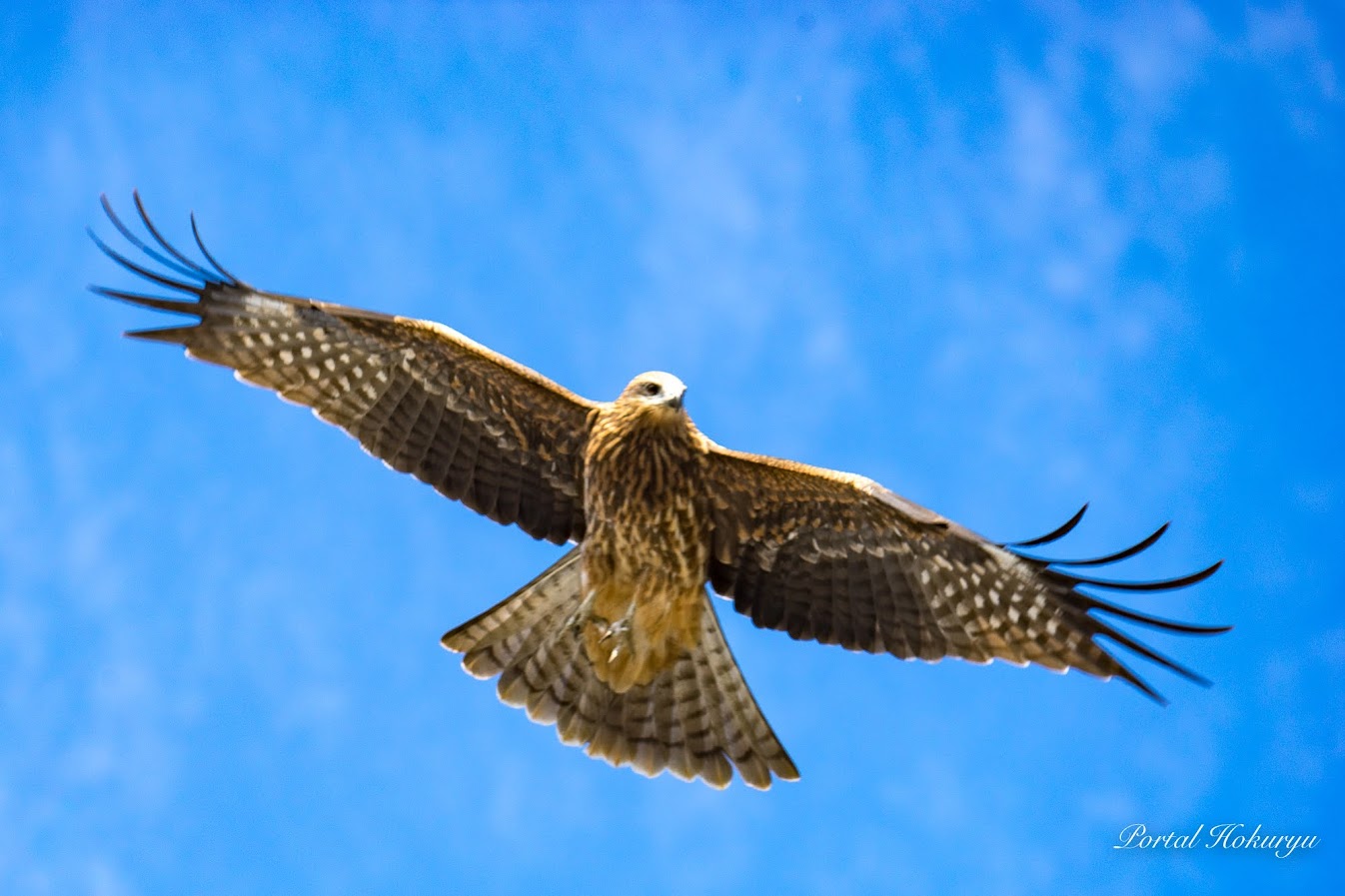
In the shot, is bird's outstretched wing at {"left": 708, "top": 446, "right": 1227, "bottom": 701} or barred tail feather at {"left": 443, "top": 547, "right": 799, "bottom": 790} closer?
bird's outstretched wing at {"left": 708, "top": 446, "right": 1227, "bottom": 701}

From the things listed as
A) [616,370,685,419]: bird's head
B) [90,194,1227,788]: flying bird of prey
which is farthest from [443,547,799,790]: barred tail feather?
[616,370,685,419]: bird's head

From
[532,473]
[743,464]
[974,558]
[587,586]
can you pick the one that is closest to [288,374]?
[532,473]

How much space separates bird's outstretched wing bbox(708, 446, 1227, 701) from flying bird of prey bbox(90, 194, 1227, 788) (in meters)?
0.01

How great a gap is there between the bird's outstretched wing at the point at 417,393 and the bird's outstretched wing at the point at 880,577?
0.93 m

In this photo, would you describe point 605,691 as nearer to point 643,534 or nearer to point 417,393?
point 643,534

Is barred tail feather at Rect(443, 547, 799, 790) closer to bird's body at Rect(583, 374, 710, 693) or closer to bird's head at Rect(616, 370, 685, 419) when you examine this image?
bird's body at Rect(583, 374, 710, 693)

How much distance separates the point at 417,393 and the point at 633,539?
Result: 4.68 ft

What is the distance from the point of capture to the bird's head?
757 cm

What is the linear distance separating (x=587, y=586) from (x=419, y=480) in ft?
3.50

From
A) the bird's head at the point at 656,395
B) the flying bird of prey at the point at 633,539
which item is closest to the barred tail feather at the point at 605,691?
the flying bird of prey at the point at 633,539

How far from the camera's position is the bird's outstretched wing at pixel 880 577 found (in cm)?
766

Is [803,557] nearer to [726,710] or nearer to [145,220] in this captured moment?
[726,710]

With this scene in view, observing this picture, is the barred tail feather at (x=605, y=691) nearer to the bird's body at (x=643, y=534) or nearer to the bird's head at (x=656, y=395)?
the bird's body at (x=643, y=534)

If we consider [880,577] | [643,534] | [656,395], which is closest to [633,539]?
[643,534]
